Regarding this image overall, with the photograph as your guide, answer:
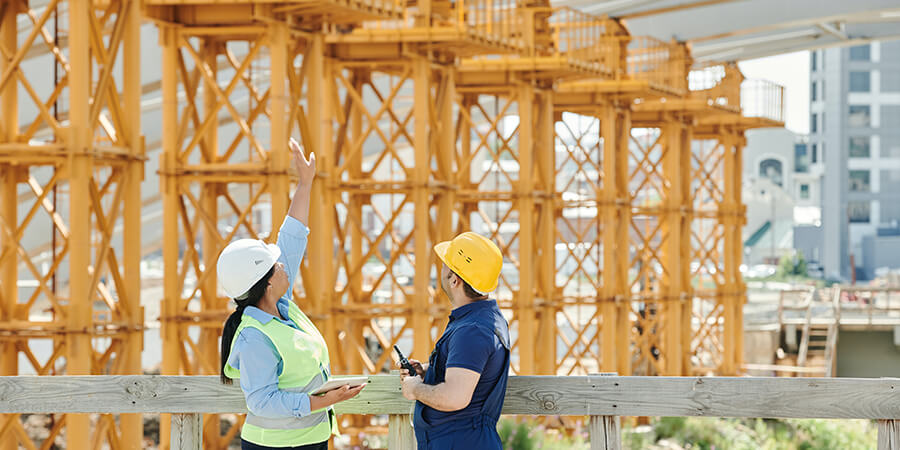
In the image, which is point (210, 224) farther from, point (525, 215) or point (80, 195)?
point (525, 215)

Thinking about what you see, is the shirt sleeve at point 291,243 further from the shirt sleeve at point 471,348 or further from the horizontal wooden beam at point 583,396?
the shirt sleeve at point 471,348

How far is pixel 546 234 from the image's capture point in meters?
25.0

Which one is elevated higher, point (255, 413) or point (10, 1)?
point (10, 1)

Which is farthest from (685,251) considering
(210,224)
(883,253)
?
(883,253)

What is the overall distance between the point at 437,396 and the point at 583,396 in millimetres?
873

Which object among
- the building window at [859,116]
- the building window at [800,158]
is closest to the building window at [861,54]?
the building window at [859,116]

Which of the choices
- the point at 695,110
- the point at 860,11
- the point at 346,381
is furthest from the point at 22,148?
the point at 695,110

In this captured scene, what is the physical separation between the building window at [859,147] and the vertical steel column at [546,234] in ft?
190

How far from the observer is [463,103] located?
25.2 m

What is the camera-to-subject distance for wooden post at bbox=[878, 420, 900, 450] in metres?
4.97

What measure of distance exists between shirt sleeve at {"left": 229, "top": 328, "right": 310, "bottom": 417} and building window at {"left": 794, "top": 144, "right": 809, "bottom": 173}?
88211 mm

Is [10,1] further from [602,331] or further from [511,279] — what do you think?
[511,279]

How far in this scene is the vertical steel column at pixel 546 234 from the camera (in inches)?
968

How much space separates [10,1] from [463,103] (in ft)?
44.5
